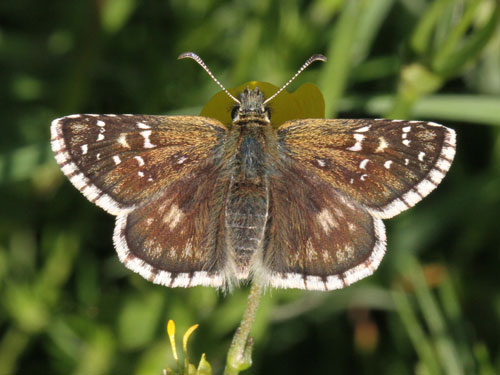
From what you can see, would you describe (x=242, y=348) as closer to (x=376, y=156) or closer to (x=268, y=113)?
(x=376, y=156)

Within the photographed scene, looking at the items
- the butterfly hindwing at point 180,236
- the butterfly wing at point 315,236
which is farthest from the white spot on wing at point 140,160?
the butterfly wing at point 315,236

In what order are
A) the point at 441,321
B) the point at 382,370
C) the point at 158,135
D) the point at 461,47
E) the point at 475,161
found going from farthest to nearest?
the point at 475,161, the point at 382,370, the point at 441,321, the point at 461,47, the point at 158,135

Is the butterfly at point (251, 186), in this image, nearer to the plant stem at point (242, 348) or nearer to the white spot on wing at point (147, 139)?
the white spot on wing at point (147, 139)

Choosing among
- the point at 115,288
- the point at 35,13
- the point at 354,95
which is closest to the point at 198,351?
the point at 115,288

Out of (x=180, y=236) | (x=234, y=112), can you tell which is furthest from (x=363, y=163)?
(x=180, y=236)

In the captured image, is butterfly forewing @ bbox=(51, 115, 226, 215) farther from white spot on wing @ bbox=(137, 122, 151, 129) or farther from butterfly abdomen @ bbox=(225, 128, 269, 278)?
butterfly abdomen @ bbox=(225, 128, 269, 278)

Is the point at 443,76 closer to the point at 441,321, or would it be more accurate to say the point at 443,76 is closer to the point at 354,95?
the point at 354,95

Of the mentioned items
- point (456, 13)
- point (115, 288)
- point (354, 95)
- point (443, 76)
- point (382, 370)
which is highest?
point (456, 13)
